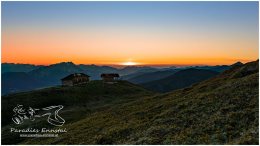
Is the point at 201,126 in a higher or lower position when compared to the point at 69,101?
higher

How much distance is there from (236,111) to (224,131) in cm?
784

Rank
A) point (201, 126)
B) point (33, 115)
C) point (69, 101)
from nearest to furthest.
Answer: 1. point (201, 126)
2. point (33, 115)
3. point (69, 101)

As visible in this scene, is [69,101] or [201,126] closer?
[201,126]

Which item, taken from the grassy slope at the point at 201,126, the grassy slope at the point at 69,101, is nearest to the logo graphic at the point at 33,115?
the grassy slope at the point at 69,101

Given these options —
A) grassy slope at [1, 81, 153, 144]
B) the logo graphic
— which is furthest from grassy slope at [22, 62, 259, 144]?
grassy slope at [1, 81, 153, 144]

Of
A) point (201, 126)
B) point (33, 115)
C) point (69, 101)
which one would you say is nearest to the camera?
point (201, 126)

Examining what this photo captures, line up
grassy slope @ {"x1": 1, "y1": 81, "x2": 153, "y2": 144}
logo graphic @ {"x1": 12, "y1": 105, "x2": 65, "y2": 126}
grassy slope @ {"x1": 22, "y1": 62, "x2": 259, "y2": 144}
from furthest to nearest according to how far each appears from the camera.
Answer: grassy slope @ {"x1": 1, "y1": 81, "x2": 153, "y2": 144} → logo graphic @ {"x1": 12, "y1": 105, "x2": 65, "y2": 126} → grassy slope @ {"x1": 22, "y1": 62, "x2": 259, "y2": 144}

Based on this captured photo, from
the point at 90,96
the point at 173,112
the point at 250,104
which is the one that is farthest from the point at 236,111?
the point at 90,96

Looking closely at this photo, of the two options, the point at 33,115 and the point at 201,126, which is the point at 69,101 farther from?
the point at 201,126

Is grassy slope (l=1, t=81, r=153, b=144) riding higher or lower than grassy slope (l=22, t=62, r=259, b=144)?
lower

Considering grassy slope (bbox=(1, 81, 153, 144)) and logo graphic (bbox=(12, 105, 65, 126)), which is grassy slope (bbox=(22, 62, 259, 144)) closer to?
logo graphic (bbox=(12, 105, 65, 126))

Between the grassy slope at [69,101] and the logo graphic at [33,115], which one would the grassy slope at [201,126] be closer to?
the logo graphic at [33,115]

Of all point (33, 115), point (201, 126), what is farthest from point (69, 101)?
point (201, 126)

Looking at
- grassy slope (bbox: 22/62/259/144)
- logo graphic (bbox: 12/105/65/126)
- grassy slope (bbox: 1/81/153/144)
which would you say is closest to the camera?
grassy slope (bbox: 22/62/259/144)
